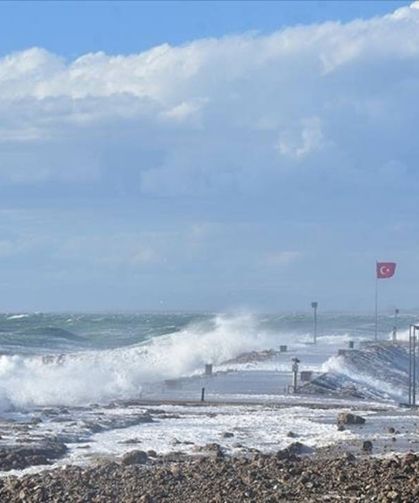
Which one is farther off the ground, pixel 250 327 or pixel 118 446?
pixel 250 327

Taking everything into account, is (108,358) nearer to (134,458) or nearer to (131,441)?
(131,441)

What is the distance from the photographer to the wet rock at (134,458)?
832 inches

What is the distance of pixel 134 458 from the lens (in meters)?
21.3

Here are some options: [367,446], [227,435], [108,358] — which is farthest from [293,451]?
[108,358]

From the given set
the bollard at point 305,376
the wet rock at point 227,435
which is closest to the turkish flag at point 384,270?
the bollard at point 305,376

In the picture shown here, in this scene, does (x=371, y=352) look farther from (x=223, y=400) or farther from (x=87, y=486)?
(x=87, y=486)

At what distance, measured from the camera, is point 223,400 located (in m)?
34.5

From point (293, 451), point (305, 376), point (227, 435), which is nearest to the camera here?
point (293, 451)

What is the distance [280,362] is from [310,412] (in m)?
19.9

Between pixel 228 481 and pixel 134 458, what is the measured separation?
2898 mm

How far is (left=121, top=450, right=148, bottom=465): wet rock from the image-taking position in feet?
69.4

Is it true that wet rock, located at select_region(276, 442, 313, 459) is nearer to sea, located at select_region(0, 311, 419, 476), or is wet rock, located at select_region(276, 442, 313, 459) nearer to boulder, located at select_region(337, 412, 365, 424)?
sea, located at select_region(0, 311, 419, 476)

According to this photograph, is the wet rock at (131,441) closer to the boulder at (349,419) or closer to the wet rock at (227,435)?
the wet rock at (227,435)

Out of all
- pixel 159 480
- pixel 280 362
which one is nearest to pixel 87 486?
pixel 159 480
